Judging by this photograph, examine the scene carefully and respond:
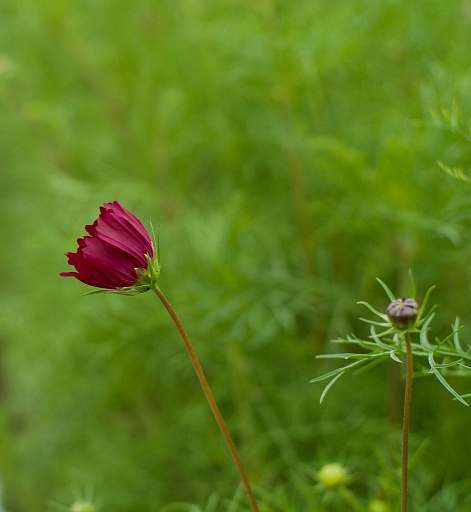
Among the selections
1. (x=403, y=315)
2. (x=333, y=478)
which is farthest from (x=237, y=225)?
(x=403, y=315)

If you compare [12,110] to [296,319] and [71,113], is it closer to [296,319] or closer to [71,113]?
[71,113]

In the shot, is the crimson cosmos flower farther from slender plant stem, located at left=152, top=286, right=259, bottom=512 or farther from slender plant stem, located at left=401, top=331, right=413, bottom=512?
slender plant stem, located at left=401, top=331, right=413, bottom=512

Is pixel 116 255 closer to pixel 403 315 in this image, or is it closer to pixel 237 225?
pixel 403 315

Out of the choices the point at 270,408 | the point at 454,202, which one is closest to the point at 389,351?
the point at 454,202

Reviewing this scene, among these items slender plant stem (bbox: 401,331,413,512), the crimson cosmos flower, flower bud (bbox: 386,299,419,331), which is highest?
the crimson cosmos flower

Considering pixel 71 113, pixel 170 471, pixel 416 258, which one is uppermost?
pixel 71 113

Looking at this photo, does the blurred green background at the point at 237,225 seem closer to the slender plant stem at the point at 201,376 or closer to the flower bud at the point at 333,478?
the flower bud at the point at 333,478

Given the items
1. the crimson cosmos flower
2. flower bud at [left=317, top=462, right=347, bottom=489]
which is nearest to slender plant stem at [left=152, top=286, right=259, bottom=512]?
the crimson cosmos flower
